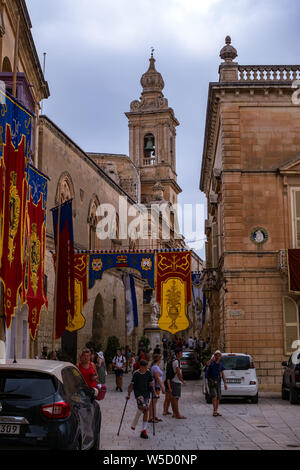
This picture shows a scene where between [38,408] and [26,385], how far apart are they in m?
0.35

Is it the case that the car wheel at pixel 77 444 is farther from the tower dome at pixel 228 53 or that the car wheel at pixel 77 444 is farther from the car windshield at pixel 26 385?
the tower dome at pixel 228 53

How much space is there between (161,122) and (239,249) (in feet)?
153

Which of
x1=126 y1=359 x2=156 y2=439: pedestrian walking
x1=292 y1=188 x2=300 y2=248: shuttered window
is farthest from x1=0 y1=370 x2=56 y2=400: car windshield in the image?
x1=292 y1=188 x2=300 y2=248: shuttered window

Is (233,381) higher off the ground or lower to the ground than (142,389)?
lower

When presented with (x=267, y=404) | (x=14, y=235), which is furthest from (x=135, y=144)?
(x=14, y=235)

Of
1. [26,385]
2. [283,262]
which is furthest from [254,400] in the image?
[26,385]

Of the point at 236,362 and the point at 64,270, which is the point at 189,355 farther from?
the point at 64,270

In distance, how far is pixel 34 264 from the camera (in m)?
16.7

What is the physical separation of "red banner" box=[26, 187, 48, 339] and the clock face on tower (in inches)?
393

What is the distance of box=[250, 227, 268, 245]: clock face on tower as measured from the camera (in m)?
24.9

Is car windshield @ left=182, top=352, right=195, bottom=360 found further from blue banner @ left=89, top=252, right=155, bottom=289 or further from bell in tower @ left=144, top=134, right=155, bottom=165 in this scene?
bell in tower @ left=144, top=134, right=155, bottom=165

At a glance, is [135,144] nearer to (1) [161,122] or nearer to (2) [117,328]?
(1) [161,122]

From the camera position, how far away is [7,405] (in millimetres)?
6969

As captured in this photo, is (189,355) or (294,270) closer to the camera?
(294,270)
